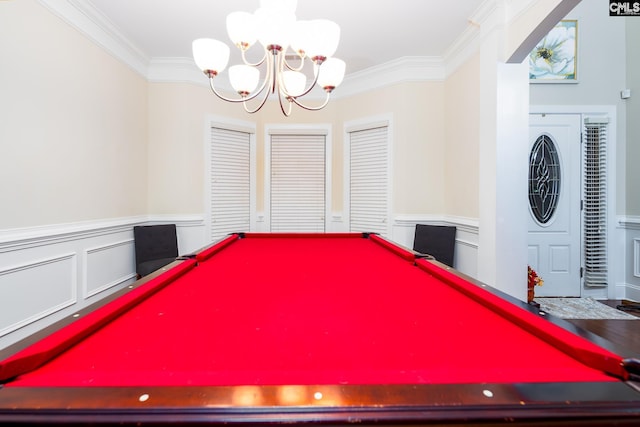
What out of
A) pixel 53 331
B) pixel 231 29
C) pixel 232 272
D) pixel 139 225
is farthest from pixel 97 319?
pixel 139 225

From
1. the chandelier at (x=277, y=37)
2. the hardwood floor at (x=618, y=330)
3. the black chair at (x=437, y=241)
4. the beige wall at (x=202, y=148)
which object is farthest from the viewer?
the beige wall at (x=202, y=148)

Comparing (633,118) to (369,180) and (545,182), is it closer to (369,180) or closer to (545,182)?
(545,182)

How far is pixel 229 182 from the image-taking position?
4797 millimetres

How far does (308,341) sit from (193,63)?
4.43 m

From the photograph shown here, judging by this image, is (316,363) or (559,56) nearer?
(316,363)

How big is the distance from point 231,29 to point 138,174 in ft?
8.47

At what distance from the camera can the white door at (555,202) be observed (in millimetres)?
4316

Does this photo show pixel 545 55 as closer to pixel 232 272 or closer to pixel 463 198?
pixel 463 198

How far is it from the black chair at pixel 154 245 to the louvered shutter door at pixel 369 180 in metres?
2.49

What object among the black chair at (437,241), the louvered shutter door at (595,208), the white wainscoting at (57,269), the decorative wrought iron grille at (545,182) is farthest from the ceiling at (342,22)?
the louvered shutter door at (595,208)

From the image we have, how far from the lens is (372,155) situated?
4699mm

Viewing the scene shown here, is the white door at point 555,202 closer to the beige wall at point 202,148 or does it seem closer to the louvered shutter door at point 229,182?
the beige wall at point 202,148

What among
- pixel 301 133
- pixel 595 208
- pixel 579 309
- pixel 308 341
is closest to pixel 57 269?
pixel 308 341

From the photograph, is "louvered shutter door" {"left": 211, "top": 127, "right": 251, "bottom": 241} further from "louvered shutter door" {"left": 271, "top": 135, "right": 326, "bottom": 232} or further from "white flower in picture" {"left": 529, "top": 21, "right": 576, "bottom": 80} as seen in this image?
"white flower in picture" {"left": 529, "top": 21, "right": 576, "bottom": 80}
